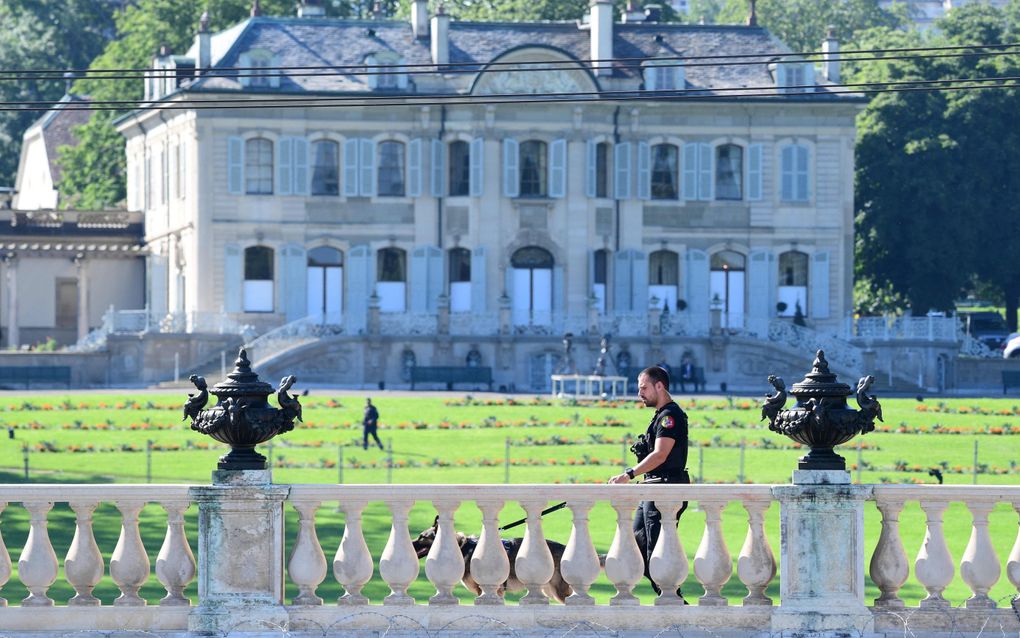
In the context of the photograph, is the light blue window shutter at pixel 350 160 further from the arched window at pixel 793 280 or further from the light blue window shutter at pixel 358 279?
the arched window at pixel 793 280

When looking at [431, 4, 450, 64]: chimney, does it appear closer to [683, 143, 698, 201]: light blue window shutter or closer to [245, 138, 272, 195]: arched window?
[245, 138, 272, 195]: arched window

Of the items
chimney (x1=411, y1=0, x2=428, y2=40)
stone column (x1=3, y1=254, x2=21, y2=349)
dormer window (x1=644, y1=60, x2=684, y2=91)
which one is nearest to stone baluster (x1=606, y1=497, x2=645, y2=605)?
dormer window (x1=644, y1=60, x2=684, y2=91)

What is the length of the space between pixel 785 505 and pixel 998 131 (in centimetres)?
5494

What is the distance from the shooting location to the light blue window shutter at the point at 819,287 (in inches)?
2522

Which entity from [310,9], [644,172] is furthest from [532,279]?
[310,9]

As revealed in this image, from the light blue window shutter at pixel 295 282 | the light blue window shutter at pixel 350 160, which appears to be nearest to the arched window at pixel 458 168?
the light blue window shutter at pixel 350 160

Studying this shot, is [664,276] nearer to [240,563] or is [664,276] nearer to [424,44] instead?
[424,44]

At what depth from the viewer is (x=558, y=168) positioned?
63000 mm

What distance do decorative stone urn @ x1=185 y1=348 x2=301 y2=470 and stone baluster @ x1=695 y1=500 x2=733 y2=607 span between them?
2.72 metres

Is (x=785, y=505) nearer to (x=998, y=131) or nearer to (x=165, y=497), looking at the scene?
(x=165, y=497)

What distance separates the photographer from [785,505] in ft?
45.4

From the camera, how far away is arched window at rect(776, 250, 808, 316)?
210 feet

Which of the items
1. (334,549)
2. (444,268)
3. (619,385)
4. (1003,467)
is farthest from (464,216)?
(334,549)

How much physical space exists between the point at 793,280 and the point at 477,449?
1116 inches
